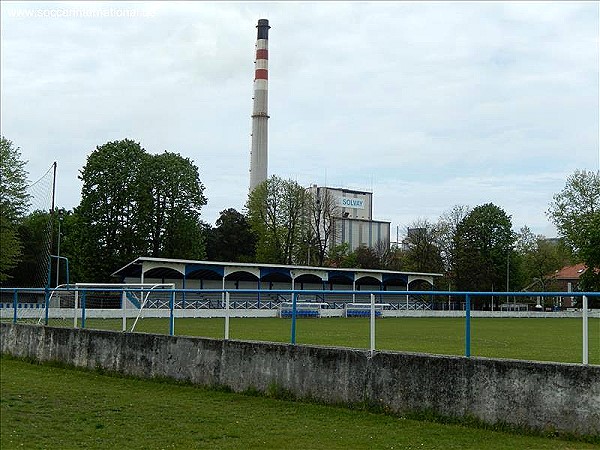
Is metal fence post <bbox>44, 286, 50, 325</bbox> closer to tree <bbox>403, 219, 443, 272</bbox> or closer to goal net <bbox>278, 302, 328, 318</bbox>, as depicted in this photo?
goal net <bbox>278, 302, 328, 318</bbox>

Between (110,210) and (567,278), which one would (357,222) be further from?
(110,210)

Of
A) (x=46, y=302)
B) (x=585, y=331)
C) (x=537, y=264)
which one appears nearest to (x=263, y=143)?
(x=537, y=264)

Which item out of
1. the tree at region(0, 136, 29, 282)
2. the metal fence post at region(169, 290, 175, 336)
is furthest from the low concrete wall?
the tree at region(0, 136, 29, 282)

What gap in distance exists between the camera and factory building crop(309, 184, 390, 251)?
10331 centimetres

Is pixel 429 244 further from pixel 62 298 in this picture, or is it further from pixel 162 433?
pixel 162 433

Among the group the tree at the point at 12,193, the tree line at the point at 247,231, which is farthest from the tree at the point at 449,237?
the tree at the point at 12,193

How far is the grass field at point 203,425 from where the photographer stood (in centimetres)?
947

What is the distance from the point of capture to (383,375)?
39.7ft

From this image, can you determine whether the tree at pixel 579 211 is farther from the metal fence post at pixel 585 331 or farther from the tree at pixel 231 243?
the metal fence post at pixel 585 331

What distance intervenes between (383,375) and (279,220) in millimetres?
64238

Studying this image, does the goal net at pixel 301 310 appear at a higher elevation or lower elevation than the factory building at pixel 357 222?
lower

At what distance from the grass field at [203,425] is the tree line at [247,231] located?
103 feet

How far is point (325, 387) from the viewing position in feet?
42.2

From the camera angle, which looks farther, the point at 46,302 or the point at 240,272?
the point at 240,272
